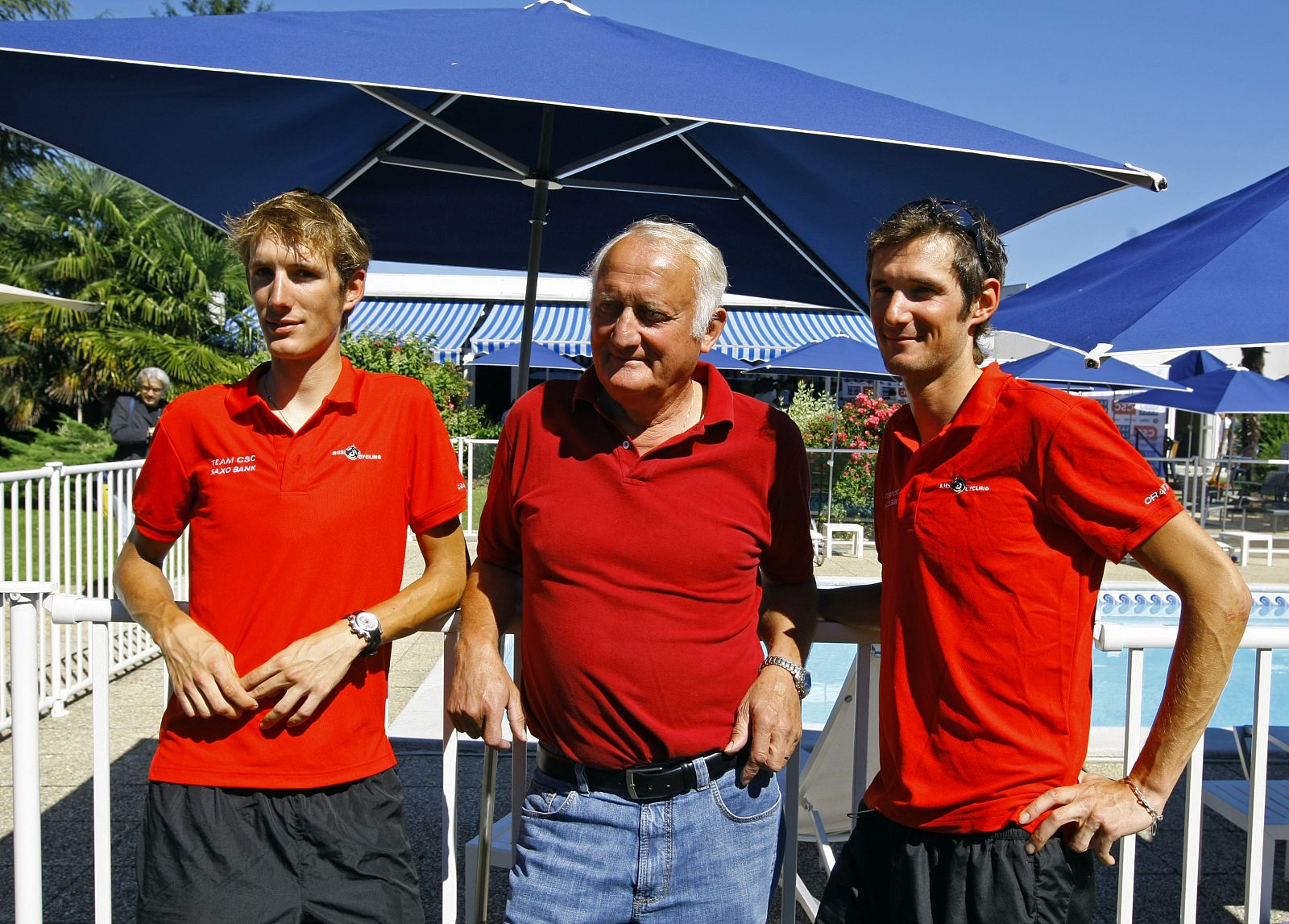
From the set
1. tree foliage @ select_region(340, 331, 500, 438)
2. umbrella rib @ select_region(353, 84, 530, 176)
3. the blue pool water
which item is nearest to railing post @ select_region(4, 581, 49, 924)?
umbrella rib @ select_region(353, 84, 530, 176)

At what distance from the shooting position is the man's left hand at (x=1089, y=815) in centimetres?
179

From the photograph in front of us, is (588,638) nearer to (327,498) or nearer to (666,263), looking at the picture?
(327,498)

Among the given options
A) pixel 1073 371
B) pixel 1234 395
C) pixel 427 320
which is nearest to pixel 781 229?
pixel 1073 371

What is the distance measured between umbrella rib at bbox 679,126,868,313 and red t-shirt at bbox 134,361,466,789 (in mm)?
2603

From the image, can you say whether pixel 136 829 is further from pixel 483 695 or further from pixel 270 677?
pixel 483 695

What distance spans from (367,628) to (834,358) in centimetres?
1484

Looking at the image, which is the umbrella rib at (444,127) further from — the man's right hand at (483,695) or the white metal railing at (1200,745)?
the white metal railing at (1200,745)

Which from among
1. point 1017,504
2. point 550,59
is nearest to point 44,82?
point 550,59

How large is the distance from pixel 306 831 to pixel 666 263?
4.44 ft

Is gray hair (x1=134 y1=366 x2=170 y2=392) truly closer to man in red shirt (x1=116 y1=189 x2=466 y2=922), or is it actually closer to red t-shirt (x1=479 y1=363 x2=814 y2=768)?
man in red shirt (x1=116 y1=189 x2=466 y2=922)

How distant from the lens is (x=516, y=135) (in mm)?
4367

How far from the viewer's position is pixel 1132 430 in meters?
27.8

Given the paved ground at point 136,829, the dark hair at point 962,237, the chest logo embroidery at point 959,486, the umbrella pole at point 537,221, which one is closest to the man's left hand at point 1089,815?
the chest logo embroidery at point 959,486

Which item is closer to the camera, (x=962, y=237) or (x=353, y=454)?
(x=962, y=237)
